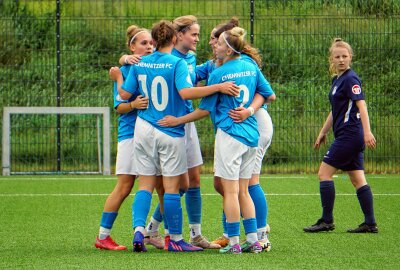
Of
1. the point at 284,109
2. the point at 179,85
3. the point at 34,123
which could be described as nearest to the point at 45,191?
the point at 34,123

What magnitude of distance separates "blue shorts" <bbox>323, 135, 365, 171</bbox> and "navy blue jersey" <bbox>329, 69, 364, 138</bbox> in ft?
0.23

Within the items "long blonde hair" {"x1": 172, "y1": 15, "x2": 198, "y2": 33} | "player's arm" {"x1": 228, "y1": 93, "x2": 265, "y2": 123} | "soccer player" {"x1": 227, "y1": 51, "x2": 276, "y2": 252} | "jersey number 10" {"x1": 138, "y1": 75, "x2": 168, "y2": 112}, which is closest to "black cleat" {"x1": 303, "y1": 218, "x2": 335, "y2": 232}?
"soccer player" {"x1": 227, "y1": 51, "x2": 276, "y2": 252}

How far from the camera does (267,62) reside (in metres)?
15.6

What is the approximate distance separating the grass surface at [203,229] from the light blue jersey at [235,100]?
0.90 meters

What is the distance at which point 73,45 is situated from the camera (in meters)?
15.8

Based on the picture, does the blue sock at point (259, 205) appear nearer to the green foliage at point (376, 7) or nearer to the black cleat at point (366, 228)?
the black cleat at point (366, 228)

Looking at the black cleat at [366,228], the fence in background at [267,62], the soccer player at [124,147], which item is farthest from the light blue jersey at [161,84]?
the fence in background at [267,62]

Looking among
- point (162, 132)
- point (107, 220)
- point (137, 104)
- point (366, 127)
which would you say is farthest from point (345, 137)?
point (107, 220)

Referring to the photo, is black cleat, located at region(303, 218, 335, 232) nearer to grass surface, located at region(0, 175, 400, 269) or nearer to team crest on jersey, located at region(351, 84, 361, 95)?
grass surface, located at region(0, 175, 400, 269)

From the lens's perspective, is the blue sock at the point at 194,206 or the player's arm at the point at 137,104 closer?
the player's arm at the point at 137,104

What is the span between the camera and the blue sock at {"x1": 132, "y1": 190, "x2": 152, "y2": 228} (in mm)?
7922

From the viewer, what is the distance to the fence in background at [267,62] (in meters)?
15.4

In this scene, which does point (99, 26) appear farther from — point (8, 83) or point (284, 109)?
point (284, 109)

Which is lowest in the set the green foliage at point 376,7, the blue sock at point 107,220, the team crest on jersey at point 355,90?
the blue sock at point 107,220
